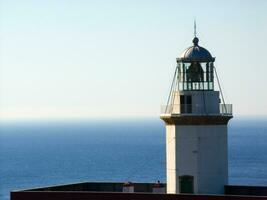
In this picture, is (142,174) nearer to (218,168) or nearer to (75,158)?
(75,158)

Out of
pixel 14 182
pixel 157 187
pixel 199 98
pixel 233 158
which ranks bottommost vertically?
pixel 157 187

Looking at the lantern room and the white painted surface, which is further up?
the lantern room

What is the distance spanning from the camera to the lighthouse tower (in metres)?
33.1

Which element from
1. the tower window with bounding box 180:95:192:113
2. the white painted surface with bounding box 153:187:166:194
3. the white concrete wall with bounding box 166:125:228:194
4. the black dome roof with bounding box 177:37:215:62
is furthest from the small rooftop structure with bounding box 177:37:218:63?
the white painted surface with bounding box 153:187:166:194

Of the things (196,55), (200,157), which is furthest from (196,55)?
(200,157)

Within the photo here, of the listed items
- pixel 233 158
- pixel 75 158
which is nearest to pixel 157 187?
pixel 233 158

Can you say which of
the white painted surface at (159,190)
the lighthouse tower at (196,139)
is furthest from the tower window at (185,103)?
the white painted surface at (159,190)

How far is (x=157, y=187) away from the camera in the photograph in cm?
3422

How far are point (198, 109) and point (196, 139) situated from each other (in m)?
0.99

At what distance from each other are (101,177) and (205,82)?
91.1 m

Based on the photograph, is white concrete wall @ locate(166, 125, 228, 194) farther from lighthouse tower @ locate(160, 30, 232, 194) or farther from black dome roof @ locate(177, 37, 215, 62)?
black dome roof @ locate(177, 37, 215, 62)

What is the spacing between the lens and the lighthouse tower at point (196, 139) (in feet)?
109

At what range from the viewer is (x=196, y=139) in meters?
33.2

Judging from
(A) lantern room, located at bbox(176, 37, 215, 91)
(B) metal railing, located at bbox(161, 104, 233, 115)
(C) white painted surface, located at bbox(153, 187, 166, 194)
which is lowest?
(C) white painted surface, located at bbox(153, 187, 166, 194)
